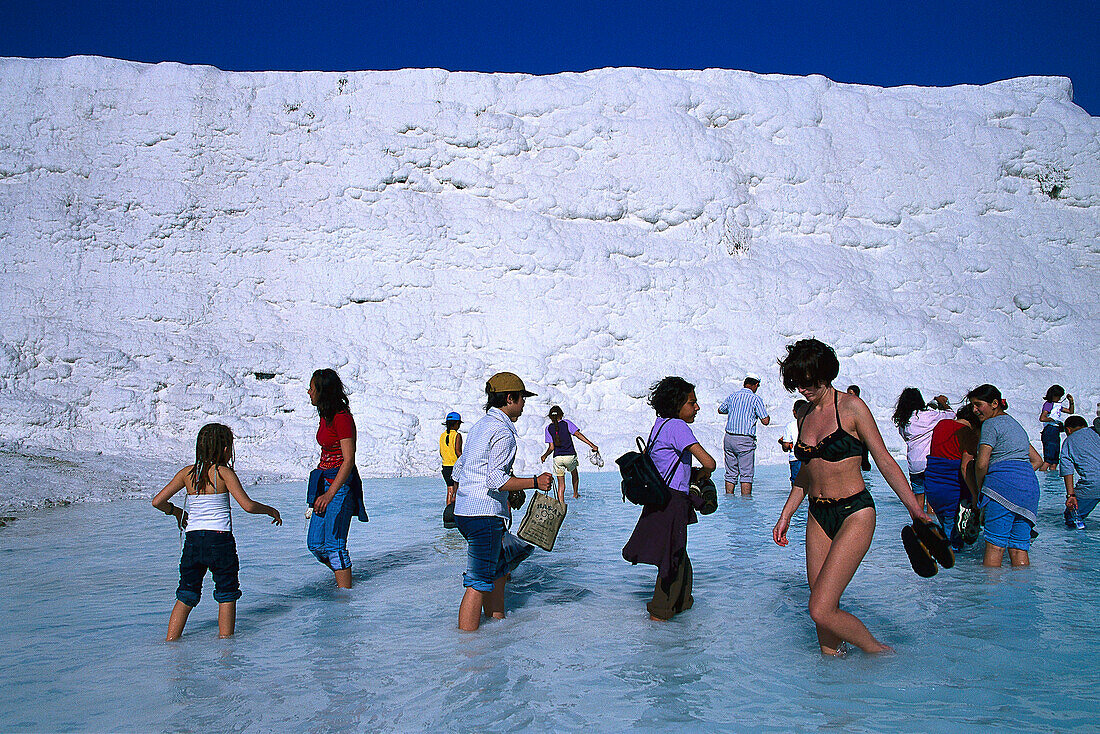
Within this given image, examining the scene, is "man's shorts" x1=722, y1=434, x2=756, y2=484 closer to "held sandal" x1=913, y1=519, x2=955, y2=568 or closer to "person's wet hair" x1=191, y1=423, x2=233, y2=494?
"held sandal" x1=913, y1=519, x2=955, y2=568

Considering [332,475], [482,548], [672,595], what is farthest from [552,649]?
[332,475]

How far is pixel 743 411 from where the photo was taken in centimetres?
1147

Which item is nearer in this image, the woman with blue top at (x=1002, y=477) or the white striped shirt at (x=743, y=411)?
the woman with blue top at (x=1002, y=477)

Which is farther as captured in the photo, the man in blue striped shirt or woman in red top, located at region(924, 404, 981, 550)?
the man in blue striped shirt

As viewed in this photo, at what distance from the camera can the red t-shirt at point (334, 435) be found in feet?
Answer: 19.2

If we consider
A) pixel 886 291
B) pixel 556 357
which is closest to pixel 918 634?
pixel 556 357

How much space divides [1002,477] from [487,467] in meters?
4.14

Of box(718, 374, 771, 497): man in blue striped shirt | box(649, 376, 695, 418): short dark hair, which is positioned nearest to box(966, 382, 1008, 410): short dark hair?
box(649, 376, 695, 418): short dark hair

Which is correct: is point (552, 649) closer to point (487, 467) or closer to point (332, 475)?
point (487, 467)

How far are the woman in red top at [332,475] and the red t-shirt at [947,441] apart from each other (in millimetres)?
5097

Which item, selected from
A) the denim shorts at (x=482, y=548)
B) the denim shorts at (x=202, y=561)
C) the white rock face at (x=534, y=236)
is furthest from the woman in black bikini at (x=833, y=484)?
the white rock face at (x=534, y=236)

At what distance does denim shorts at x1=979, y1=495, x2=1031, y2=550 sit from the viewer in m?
6.29

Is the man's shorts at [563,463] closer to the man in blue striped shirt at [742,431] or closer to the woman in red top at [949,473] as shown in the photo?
the man in blue striped shirt at [742,431]

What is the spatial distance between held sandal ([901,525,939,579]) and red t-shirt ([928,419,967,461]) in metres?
3.60
